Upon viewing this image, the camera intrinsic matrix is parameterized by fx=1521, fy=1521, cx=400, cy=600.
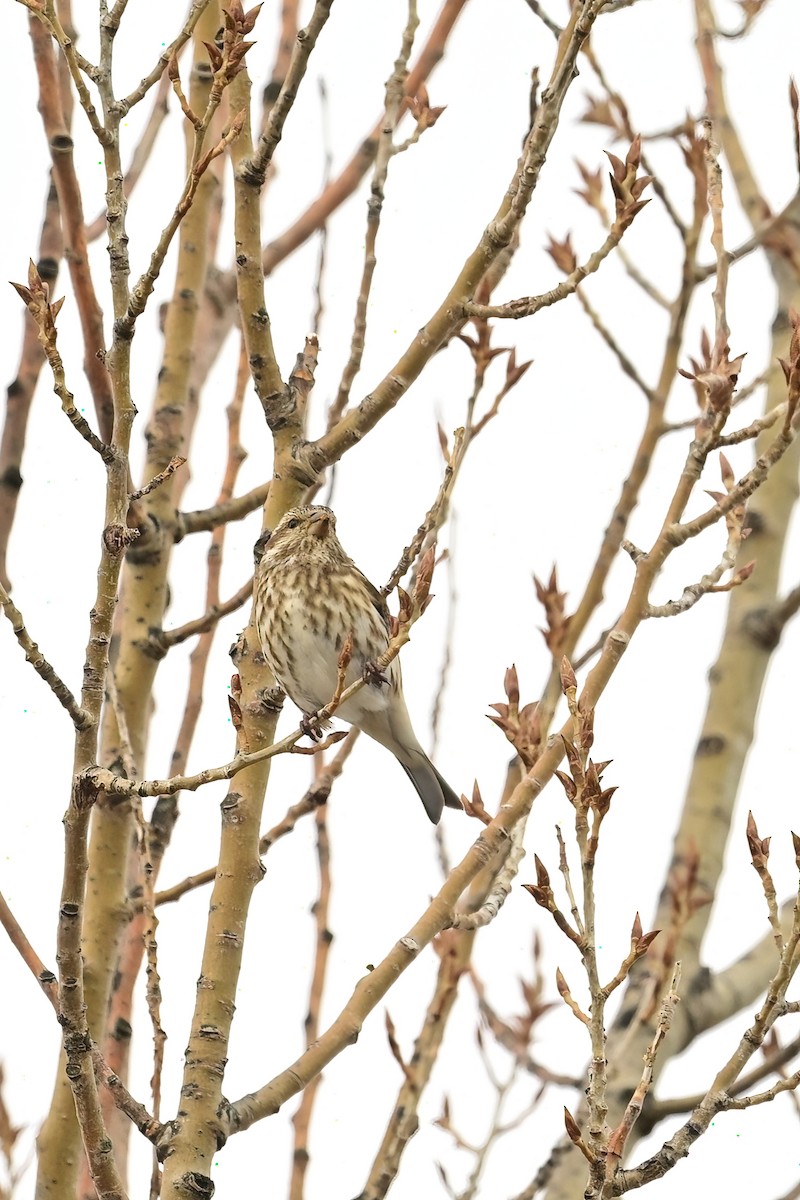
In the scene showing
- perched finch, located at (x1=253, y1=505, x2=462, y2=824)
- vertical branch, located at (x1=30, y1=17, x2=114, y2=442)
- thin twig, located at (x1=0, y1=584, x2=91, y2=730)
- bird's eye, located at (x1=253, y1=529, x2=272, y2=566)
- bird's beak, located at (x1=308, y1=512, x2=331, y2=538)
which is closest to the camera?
thin twig, located at (x1=0, y1=584, x2=91, y2=730)

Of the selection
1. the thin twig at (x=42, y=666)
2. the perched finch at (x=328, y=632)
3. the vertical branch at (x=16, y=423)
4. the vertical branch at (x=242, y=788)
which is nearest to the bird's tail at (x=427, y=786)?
the perched finch at (x=328, y=632)

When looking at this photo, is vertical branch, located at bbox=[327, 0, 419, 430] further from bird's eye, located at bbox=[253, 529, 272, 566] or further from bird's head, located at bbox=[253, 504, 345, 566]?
bird's head, located at bbox=[253, 504, 345, 566]

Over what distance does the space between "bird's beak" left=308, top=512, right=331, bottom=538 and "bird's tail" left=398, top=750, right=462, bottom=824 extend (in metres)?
0.95

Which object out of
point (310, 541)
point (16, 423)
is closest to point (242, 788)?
point (16, 423)

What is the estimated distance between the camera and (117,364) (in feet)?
8.51

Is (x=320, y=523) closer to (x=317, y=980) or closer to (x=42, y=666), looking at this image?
(x=317, y=980)

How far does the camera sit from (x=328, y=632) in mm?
5715

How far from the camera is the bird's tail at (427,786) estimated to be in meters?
6.09

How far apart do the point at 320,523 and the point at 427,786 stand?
1.15 meters

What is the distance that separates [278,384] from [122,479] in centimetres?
156

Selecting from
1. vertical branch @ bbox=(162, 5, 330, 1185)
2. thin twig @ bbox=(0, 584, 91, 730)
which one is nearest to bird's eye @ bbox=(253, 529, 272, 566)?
vertical branch @ bbox=(162, 5, 330, 1185)

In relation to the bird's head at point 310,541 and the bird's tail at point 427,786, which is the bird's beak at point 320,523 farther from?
the bird's tail at point 427,786

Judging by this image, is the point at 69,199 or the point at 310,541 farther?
the point at 310,541

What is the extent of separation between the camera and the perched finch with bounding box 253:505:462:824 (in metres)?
5.70
